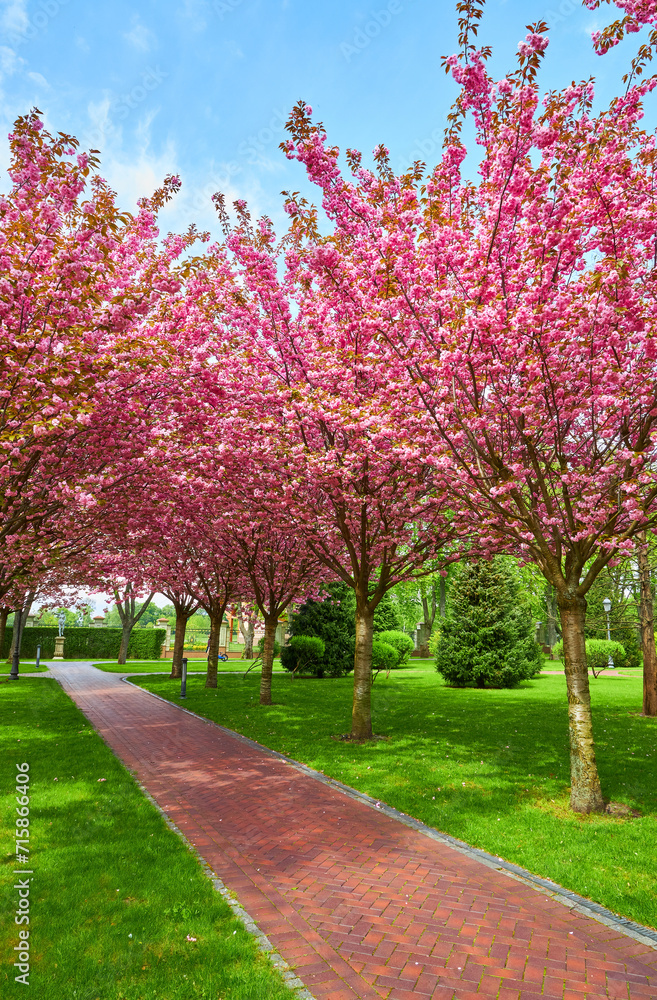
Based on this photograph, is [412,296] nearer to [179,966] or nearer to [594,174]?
[594,174]

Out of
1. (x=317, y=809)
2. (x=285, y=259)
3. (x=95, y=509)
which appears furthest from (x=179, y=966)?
(x=285, y=259)

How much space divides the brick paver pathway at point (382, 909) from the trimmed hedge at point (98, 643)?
125 feet

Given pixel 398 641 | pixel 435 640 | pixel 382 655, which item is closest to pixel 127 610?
pixel 382 655

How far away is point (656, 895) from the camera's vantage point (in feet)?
17.1

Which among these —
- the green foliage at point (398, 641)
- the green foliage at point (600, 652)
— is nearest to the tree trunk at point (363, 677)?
the green foliage at point (398, 641)

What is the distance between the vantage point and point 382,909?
486 cm

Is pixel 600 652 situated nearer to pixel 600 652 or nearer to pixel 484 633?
pixel 600 652

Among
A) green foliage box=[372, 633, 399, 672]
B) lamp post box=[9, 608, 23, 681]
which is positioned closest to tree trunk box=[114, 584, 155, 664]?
lamp post box=[9, 608, 23, 681]

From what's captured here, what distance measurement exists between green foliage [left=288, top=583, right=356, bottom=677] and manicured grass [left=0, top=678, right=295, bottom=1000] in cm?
1907

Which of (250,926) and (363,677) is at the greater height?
(363,677)

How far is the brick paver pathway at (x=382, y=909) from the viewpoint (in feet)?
12.9

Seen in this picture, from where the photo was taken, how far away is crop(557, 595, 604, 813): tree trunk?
294 inches

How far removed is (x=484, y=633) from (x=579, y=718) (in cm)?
1524

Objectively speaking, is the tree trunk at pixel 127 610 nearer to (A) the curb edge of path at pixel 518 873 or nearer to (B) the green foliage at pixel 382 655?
(B) the green foliage at pixel 382 655
